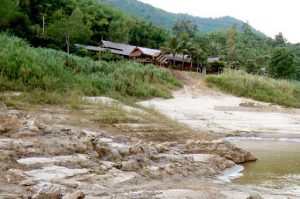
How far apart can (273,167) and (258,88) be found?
27525 millimetres

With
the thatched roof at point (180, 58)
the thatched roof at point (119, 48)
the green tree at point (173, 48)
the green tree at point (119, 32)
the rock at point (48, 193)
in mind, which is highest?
the green tree at point (119, 32)

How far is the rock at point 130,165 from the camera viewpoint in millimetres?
9781

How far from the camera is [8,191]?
670 centimetres

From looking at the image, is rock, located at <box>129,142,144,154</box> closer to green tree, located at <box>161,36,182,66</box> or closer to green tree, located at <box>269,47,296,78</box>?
green tree, located at <box>269,47,296,78</box>

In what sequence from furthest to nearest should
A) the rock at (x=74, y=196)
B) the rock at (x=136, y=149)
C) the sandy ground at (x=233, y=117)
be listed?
the sandy ground at (x=233, y=117), the rock at (x=136, y=149), the rock at (x=74, y=196)

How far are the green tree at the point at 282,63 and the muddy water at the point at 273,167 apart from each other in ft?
141

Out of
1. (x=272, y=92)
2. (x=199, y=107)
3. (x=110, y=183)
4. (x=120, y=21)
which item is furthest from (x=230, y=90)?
(x=120, y=21)

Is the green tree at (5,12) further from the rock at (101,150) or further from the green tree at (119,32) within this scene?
the rock at (101,150)

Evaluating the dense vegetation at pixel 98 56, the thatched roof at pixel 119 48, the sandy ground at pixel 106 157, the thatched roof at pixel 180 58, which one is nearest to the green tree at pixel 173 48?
the dense vegetation at pixel 98 56

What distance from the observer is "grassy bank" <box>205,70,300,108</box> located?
1508 inches

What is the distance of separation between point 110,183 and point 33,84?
10016 mm

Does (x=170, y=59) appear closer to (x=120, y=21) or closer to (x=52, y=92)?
(x=120, y=21)

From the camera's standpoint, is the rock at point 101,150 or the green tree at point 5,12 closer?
the rock at point 101,150

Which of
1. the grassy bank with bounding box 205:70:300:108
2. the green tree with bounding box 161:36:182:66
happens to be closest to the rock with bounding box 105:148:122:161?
the grassy bank with bounding box 205:70:300:108
